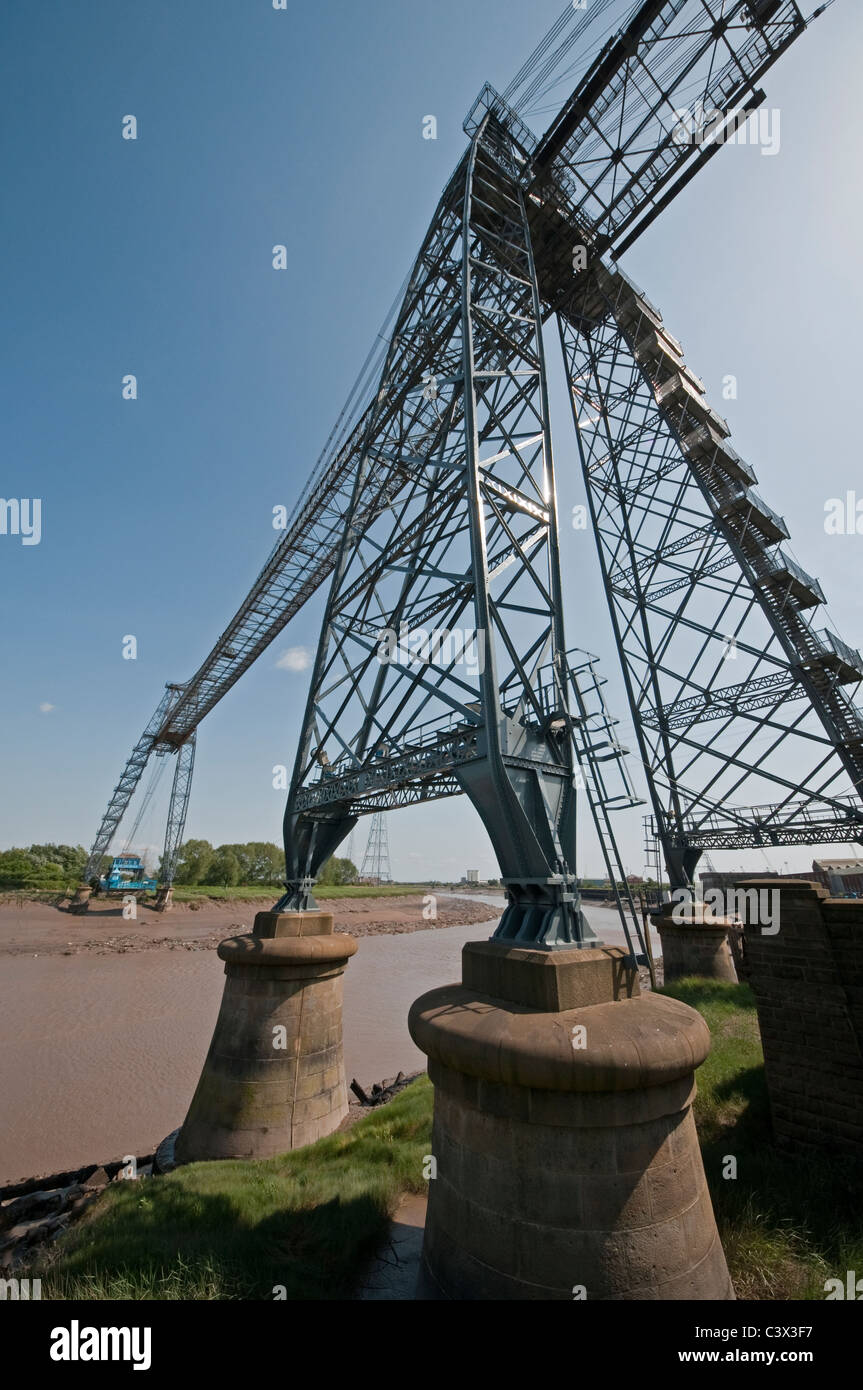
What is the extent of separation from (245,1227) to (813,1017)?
17.9ft

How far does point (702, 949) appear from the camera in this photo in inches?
515

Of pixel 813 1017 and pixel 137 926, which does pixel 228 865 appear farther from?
Result: pixel 813 1017

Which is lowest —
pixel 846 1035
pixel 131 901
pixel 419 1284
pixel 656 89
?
pixel 131 901

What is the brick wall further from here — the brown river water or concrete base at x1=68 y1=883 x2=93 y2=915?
concrete base at x1=68 y1=883 x2=93 y2=915

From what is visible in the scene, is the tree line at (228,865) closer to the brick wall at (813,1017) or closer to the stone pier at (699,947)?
the stone pier at (699,947)

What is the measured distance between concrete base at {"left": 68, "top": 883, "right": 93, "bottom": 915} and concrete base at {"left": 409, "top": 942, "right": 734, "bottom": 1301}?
142 feet

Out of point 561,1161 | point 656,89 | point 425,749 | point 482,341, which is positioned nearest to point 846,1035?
point 561,1161

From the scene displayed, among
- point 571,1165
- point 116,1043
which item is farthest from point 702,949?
point 116,1043

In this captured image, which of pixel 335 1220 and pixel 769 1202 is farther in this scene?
pixel 335 1220

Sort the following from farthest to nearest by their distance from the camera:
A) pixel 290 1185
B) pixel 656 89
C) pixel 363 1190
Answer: pixel 656 89 < pixel 290 1185 < pixel 363 1190

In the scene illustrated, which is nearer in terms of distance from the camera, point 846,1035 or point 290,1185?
point 846,1035
